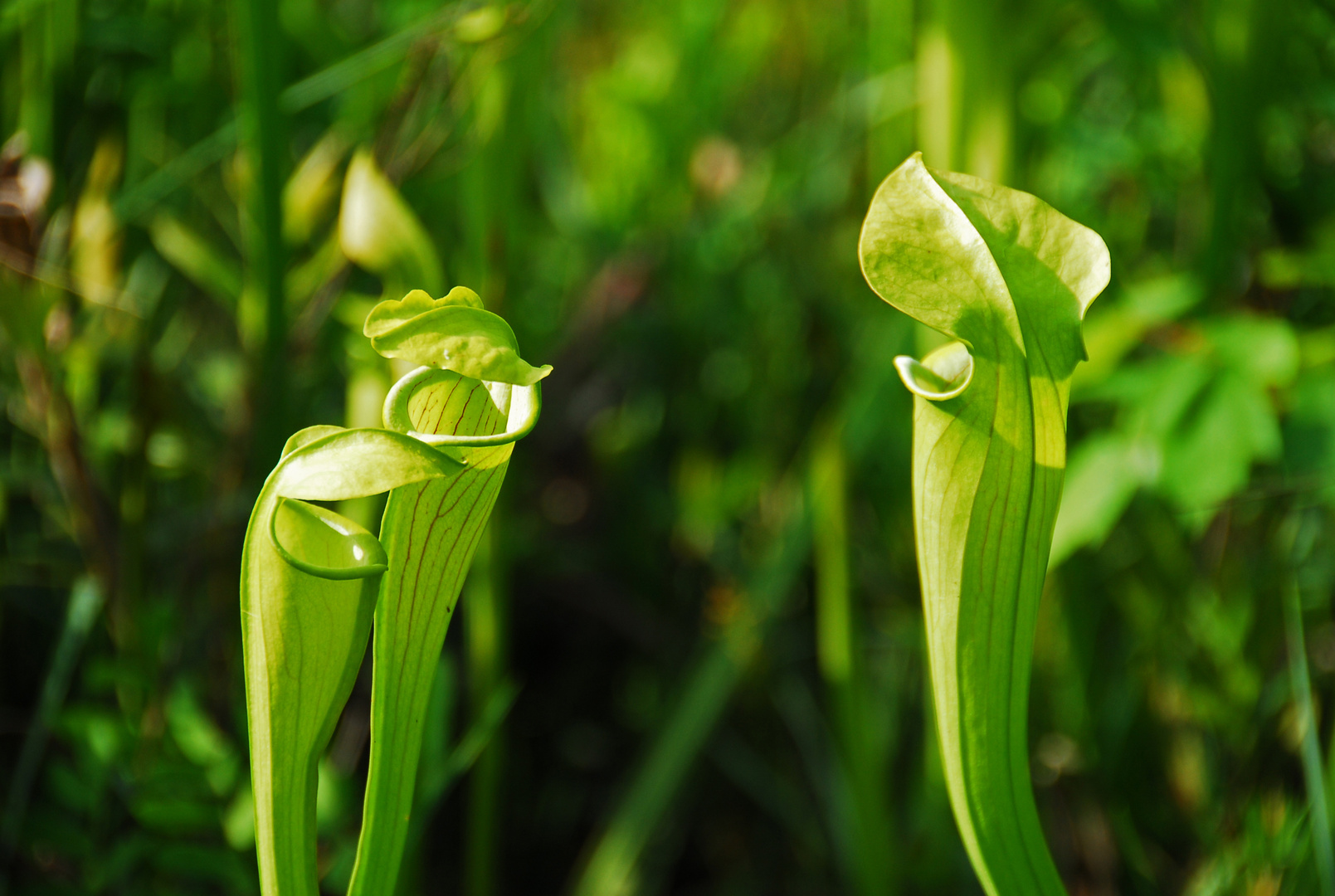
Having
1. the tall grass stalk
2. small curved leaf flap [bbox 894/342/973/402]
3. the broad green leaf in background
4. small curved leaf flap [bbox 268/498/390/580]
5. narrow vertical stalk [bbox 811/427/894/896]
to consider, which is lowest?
narrow vertical stalk [bbox 811/427/894/896]

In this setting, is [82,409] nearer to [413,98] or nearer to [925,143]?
[413,98]

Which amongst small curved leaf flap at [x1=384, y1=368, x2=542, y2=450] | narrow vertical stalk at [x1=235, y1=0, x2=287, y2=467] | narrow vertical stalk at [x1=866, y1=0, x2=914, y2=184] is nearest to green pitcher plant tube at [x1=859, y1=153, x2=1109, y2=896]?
small curved leaf flap at [x1=384, y1=368, x2=542, y2=450]

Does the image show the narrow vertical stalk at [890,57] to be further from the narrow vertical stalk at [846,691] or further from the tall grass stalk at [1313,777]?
the tall grass stalk at [1313,777]

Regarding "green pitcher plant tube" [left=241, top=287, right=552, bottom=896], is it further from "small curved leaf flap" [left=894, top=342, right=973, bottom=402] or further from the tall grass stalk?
the tall grass stalk

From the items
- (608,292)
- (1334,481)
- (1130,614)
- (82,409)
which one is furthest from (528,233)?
(1334,481)

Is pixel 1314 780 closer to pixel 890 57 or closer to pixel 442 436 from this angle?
pixel 442 436

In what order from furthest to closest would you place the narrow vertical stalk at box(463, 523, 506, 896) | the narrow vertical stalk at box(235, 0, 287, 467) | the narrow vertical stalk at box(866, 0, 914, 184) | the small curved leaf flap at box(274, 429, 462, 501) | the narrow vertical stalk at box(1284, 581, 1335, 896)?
the narrow vertical stalk at box(866, 0, 914, 184)
the narrow vertical stalk at box(463, 523, 506, 896)
the narrow vertical stalk at box(235, 0, 287, 467)
the narrow vertical stalk at box(1284, 581, 1335, 896)
the small curved leaf flap at box(274, 429, 462, 501)

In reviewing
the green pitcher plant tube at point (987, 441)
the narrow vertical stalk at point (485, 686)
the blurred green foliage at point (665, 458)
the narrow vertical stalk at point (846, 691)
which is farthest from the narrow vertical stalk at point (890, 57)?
the green pitcher plant tube at point (987, 441)

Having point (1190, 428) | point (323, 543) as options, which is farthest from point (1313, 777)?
point (323, 543)
